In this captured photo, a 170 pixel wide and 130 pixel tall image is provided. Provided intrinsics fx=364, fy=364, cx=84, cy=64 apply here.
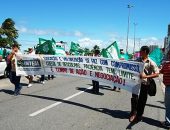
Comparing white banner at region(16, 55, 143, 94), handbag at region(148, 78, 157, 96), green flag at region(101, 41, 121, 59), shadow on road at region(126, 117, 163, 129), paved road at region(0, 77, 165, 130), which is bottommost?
shadow on road at region(126, 117, 163, 129)

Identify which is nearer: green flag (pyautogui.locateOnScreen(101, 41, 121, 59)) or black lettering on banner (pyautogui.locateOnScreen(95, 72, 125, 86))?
black lettering on banner (pyautogui.locateOnScreen(95, 72, 125, 86))

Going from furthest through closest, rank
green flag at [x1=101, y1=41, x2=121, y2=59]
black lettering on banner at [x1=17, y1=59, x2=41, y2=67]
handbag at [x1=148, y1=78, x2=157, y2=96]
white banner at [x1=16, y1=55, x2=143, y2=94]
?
1. green flag at [x1=101, y1=41, x2=121, y2=59]
2. black lettering on banner at [x1=17, y1=59, x2=41, y2=67]
3. white banner at [x1=16, y1=55, x2=143, y2=94]
4. handbag at [x1=148, y1=78, x2=157, y2=96]

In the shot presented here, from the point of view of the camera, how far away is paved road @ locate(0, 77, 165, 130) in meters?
8.07

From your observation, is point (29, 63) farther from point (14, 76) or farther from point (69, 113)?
point (69, 113)

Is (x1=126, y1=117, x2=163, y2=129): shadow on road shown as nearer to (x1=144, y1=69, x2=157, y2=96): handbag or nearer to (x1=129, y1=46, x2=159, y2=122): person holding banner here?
(x1=129, y1=46, x2=159, y2=122): person holding banner

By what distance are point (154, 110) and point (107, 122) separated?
9.22 feet

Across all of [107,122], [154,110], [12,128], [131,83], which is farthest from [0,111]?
[154,110]

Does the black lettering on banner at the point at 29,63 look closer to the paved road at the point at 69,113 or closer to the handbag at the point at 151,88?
the paved road at the point at 69,113

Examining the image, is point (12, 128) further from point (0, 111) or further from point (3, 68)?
point (3, 68)

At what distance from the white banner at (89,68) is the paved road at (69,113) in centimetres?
85

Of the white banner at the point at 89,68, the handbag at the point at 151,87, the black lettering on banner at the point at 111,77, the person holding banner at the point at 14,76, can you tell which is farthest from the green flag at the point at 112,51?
the handbag at the point at 151,87

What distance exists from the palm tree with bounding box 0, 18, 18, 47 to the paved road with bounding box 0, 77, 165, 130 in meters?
47.3

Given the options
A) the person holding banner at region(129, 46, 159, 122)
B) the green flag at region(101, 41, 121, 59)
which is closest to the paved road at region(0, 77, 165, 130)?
the person holding banner at region(129, 46, 159, 122)

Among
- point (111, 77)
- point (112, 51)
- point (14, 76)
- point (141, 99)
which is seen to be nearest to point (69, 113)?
point (111, 77)
